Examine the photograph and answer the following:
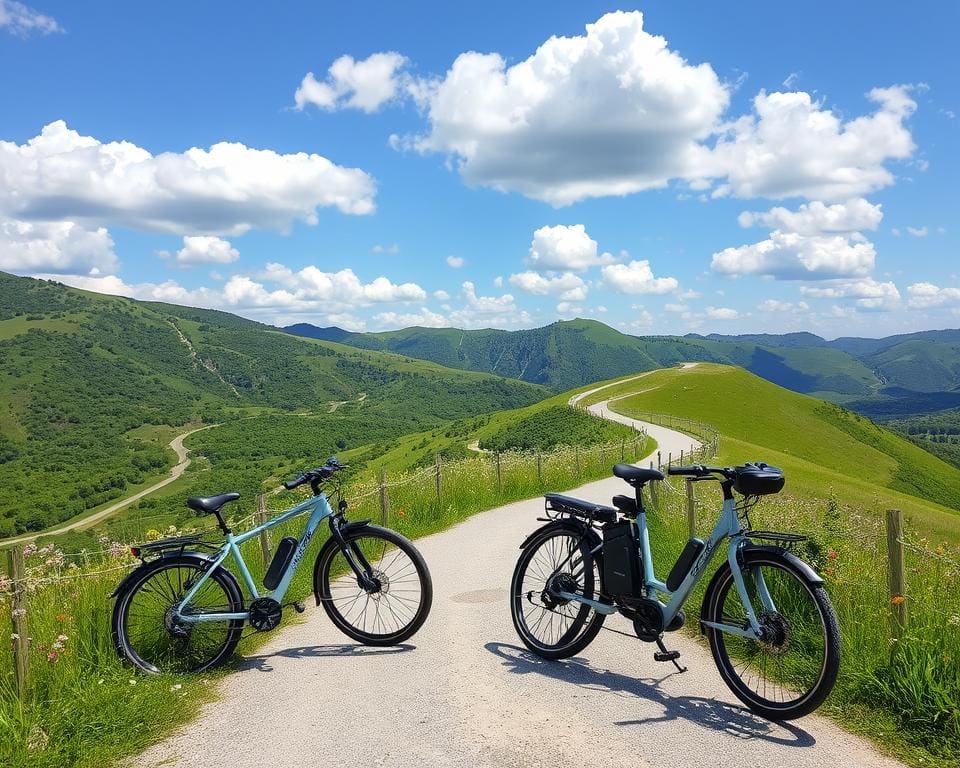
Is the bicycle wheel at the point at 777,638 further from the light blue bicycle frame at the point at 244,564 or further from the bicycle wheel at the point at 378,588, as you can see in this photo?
the light blue bicycle frame at the point at 244,564

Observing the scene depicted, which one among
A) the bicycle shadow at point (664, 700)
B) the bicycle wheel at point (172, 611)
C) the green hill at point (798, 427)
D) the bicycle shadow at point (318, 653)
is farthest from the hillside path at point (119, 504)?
the bicycle shadow at point (664, 700)

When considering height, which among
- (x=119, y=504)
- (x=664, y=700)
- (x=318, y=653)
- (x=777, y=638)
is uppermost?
(x=777, y=638)

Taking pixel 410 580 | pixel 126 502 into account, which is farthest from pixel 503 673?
pixel 126 502

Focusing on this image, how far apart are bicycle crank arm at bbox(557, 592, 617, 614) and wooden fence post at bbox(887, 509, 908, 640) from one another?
2.34 meters

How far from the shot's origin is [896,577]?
5.39 meters

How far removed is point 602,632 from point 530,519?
742 cm

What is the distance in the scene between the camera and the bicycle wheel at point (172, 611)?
227 inches

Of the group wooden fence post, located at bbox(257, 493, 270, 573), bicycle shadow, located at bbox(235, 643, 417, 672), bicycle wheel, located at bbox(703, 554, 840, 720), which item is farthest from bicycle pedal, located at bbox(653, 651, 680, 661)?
wooden fence post, located at bbox(257, 493, 270, 573)

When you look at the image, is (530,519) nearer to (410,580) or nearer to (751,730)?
(410,580)

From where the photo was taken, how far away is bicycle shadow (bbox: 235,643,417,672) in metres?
5.89

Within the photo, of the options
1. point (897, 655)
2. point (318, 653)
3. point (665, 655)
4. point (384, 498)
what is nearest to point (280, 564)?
point (318, 653)

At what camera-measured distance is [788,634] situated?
4.61 m

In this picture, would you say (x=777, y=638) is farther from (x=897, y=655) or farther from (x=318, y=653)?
(x=318, y=653)

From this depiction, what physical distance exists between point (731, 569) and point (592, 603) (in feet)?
4.33
